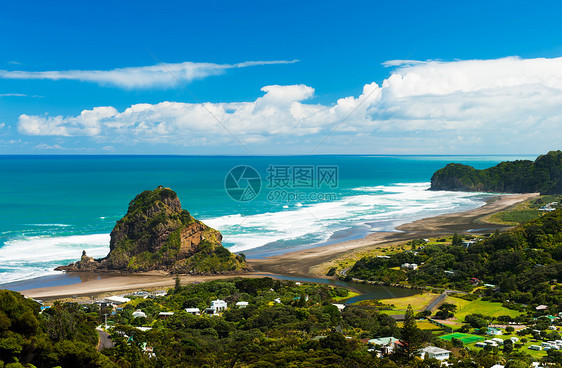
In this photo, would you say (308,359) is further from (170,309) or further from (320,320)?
(170,309)

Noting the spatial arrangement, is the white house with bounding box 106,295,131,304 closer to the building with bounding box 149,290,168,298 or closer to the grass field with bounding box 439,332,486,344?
the building with bounding box 149,290,168,298

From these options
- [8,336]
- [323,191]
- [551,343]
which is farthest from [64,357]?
[323,191]

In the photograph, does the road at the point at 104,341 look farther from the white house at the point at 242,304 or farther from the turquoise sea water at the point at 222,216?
the turquoise sea water at the point at 222,216

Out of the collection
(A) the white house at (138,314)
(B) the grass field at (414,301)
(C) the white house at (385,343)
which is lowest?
(B) the grass field at (414,301)

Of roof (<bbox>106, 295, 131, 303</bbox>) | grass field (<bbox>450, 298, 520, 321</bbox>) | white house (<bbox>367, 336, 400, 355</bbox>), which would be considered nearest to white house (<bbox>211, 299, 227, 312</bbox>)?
roof (<bbox>106, 295, 131, 303</bbox>)

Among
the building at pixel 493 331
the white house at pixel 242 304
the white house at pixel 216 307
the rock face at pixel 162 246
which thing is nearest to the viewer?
the building at pixel 493 331

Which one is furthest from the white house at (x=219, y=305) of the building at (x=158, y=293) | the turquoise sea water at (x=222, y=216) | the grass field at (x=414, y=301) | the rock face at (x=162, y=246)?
the turquoise sea water at (x=222, y=216)

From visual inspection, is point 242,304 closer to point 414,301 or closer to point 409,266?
point 414,301
